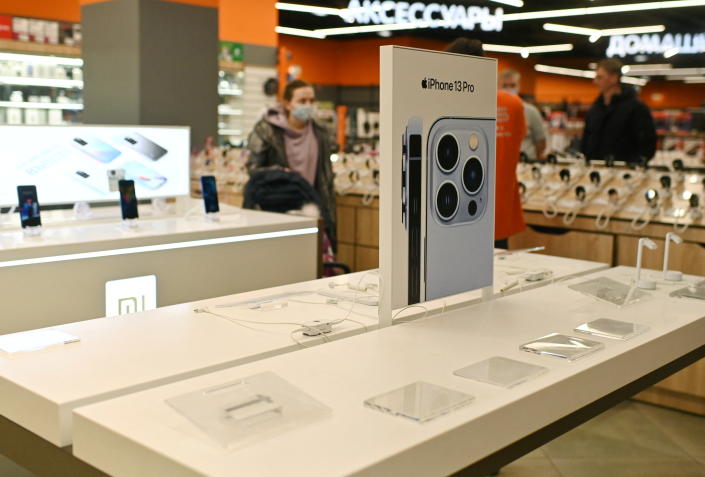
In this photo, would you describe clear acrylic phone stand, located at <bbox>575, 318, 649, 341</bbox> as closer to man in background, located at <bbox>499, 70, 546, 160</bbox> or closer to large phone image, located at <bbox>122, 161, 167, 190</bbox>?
large phone image, located at <bbox>122, 161, 167, 190</bbox>

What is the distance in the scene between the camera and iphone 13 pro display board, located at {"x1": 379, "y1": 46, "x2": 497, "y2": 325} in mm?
2072

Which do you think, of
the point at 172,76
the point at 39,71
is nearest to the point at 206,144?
A: the point at 172,76

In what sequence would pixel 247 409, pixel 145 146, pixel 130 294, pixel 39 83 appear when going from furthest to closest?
pixel 39 83
pixel 145 146
pixel 130 294
pixel 247 409

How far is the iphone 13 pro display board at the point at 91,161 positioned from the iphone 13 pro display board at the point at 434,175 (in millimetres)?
2320

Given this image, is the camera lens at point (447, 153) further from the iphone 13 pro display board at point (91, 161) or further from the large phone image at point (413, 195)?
the iphone 13 pro display board at point (91, 161)

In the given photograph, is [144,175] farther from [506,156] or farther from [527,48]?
[527,48]

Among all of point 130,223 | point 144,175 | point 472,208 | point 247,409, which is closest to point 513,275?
point 472,208

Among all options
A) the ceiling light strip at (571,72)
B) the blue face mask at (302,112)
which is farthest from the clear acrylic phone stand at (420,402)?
the ceiling light strip at (571,72)

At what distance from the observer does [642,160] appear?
4.79 meters

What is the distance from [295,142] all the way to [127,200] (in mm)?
1562

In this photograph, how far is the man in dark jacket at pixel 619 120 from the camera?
529cm

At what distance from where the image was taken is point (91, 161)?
4008mm

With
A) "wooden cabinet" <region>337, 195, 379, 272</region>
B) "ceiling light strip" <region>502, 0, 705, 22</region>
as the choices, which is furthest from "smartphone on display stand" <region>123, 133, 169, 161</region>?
"ceiling light strip" <region>502, 0, 705, 22</region>

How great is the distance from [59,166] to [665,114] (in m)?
17.6
